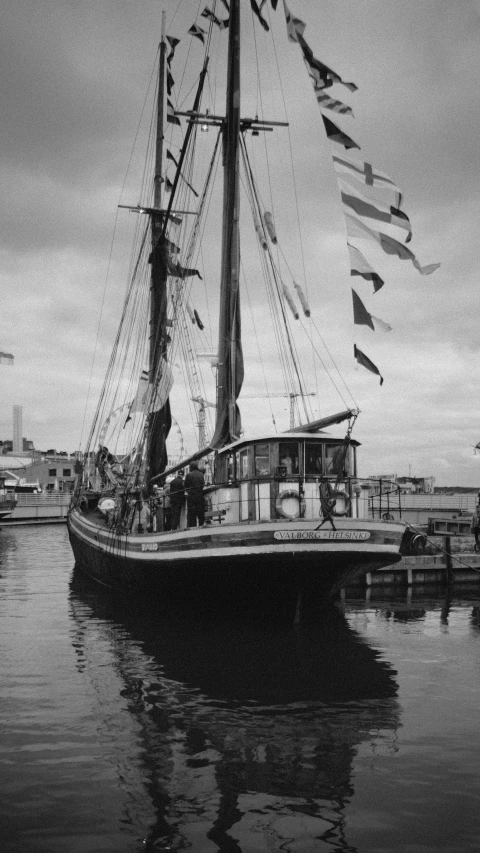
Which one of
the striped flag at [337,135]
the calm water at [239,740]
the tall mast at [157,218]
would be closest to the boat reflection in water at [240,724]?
the calm water at [239,740]

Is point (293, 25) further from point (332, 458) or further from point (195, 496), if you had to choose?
point (195, 496)

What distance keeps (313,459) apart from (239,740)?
29.2 ft

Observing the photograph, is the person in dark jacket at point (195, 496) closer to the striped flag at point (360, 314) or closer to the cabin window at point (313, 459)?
the cabin window at point (313, 459)

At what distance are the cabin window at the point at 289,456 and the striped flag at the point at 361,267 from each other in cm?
544

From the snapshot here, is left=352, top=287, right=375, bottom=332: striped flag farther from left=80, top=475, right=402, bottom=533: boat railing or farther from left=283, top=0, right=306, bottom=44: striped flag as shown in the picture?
left=283, top=0, right=306, bottom=44: striped flag

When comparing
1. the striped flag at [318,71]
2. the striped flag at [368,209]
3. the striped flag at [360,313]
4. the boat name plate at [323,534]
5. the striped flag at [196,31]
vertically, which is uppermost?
the striped flag at [196,31]

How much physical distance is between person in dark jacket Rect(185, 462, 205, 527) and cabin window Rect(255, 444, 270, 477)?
1663 mm

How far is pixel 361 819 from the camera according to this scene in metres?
7.56

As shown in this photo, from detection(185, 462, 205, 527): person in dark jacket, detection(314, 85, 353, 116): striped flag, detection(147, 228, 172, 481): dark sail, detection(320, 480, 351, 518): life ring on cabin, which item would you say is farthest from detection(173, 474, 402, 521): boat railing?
detection(147, 228, 172, 481): dark sail

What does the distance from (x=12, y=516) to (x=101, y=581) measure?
176ft

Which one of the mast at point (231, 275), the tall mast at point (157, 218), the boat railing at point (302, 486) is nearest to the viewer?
the boat railing at point (302, 486)

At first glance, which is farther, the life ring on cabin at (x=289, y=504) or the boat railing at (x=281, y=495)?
the boat railing at (x=281, y=495)

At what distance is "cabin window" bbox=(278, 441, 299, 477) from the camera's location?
57.9ft

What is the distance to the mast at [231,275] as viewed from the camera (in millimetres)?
22219
